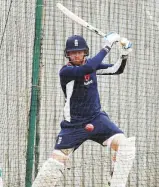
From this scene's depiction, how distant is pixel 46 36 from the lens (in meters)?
7.57

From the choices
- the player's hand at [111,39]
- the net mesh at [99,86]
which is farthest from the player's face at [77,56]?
the net mesh at [99,86]

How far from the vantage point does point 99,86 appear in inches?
315

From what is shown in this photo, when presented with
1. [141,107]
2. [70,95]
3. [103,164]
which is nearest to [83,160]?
[103,164]

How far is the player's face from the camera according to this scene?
21.7 ft

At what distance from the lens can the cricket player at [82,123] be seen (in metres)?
6.57

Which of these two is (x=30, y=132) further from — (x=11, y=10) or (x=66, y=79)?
(x=11, y=10)

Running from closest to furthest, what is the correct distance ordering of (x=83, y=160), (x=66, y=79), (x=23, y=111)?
(x=66, y=79), (x=23, y=111), (x=83, y=160)

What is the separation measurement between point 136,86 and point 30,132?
1.99 m

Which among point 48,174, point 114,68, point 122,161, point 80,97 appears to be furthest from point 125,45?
point 48,174

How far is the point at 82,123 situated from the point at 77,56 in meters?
0.67

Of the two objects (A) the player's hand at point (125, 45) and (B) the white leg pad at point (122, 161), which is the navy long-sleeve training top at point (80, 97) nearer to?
(A) the player's hand at point (125, 45)

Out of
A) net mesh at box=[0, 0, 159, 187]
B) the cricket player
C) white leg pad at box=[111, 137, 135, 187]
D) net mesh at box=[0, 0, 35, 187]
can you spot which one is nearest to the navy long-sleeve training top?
the cricket player

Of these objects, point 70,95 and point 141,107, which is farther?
point 141,107

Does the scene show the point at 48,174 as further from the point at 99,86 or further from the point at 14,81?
the point at 99,86
